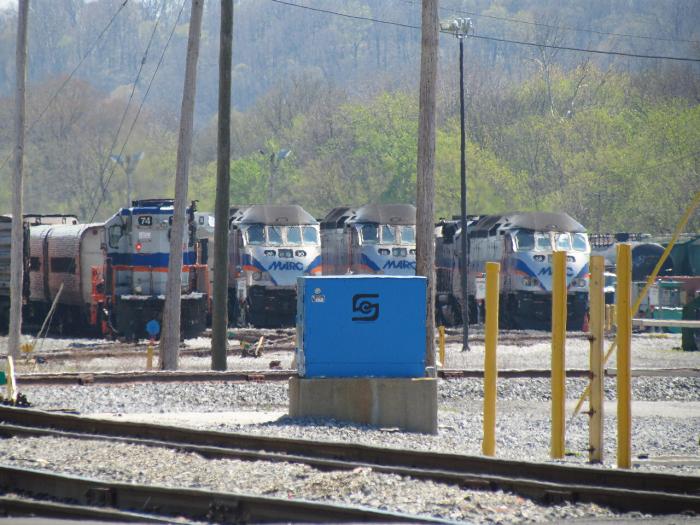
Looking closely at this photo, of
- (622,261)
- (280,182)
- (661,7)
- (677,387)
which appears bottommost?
(677,387)

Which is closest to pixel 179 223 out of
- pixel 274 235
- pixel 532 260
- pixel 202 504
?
pixel 274 235

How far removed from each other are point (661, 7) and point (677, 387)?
174 meters

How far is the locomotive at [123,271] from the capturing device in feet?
99.9

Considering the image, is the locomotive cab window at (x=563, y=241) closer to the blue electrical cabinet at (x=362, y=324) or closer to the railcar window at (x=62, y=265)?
the railcar window at (x=62, y=265)

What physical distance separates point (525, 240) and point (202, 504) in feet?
94.2

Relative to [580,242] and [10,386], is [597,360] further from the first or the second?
[580,242]

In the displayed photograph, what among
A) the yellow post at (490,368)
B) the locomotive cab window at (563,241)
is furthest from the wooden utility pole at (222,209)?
the locomotive cab window at (563,241)

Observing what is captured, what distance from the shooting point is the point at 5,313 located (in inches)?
1422

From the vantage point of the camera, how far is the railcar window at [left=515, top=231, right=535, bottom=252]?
118ft

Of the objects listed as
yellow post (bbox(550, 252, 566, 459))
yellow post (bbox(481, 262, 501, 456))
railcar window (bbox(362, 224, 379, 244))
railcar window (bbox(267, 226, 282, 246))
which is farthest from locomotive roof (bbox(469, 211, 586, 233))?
yellow post (bbox(550, 252, 566, 459))

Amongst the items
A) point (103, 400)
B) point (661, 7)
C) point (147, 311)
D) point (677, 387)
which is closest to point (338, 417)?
point (103, 400)

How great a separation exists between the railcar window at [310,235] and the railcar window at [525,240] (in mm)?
6236

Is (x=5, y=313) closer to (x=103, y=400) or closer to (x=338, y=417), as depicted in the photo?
(x=103, y=400)

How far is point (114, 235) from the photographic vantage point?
31.3 meters
